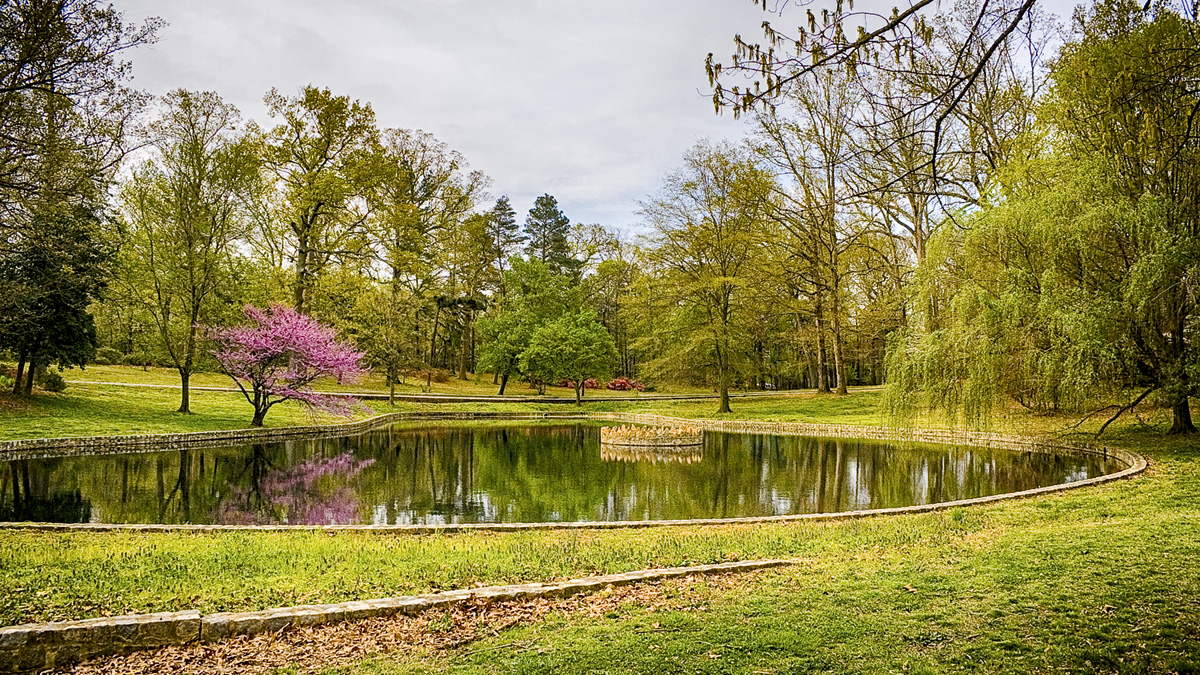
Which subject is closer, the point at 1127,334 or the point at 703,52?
the point at 703,52

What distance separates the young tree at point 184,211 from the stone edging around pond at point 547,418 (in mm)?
4634

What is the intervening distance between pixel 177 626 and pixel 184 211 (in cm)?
2286

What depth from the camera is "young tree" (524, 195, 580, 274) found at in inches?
2144

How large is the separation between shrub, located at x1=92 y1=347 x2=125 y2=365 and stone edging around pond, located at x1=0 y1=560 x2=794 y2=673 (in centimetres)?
4101

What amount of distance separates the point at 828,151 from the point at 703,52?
29387 mm

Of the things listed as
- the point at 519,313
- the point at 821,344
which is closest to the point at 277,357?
the point at 519,313

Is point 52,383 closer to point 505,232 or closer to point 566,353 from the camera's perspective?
point 566,353

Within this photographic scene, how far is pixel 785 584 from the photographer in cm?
632

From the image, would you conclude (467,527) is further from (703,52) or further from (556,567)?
(703,52)

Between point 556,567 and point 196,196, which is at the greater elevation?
point 196,196

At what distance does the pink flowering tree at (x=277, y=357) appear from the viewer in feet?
75.0

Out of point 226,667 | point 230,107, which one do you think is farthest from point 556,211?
point 226,667

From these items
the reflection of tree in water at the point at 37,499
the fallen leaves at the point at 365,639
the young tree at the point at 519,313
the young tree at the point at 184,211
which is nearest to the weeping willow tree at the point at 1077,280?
the fallen leaves at the point at 365,639

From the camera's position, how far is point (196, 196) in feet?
79.3
